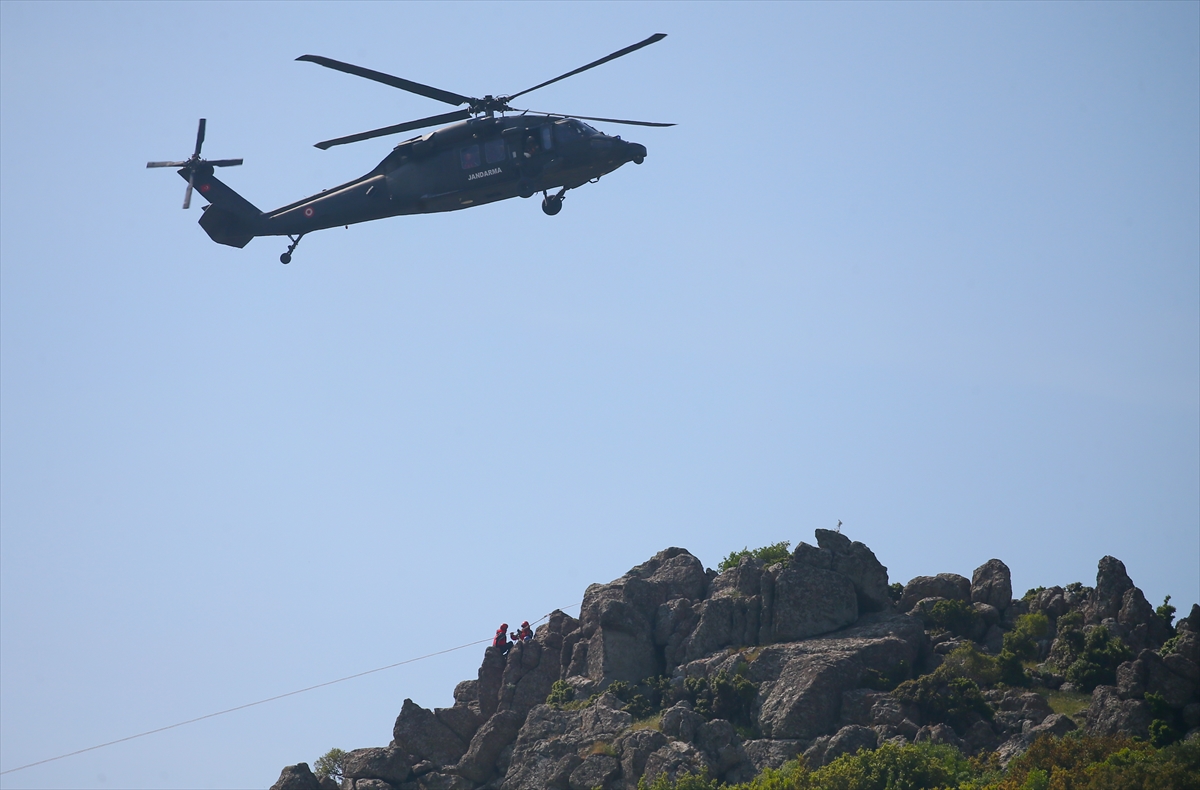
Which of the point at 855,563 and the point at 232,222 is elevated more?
the point at 232,222

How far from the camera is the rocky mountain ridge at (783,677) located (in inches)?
2229

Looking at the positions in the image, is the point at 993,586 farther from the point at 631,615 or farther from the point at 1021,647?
the point at 631,615

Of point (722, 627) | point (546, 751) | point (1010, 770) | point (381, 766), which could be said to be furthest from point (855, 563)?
point (381, 766)

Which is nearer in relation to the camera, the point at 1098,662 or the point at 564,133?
the point at 564,133

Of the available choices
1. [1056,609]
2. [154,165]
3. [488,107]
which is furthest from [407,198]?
[1056,609]

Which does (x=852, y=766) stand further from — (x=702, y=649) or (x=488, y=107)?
(x=488, y=107)

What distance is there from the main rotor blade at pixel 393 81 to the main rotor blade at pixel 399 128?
0.55 m

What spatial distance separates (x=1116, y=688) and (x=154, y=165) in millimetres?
44556

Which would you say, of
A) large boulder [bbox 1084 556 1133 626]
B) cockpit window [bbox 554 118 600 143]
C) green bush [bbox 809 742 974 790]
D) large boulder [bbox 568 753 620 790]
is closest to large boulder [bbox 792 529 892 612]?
large boulder [bbox 1084 556 1133 626]

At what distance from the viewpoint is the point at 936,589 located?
65.7 meters

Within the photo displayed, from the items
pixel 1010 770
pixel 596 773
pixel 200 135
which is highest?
pixel 200 135

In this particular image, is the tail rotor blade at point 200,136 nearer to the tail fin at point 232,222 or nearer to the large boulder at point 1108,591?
the tail fin at point 232,222

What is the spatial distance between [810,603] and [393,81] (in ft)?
87.2

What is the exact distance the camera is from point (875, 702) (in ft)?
191
